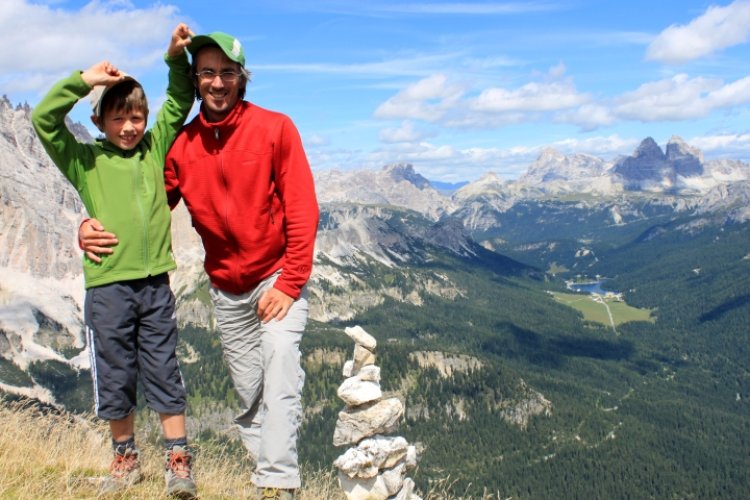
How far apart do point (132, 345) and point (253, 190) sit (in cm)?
316

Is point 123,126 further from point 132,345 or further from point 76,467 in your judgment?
point 76,467

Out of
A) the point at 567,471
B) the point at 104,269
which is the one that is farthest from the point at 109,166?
the point at 567,471

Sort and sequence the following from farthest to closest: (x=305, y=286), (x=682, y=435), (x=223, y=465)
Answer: (x=682, y=435) < (x=223, y=465) < (x=305, y=286)

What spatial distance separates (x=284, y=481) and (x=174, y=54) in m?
7.01

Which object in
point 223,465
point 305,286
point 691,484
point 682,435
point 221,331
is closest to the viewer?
point 305,286

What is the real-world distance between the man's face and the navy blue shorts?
2866mm

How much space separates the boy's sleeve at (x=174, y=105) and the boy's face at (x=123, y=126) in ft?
1.67

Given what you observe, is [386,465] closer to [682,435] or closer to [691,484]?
[691,484]

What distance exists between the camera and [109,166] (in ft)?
32.2

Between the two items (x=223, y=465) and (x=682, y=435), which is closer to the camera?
(x=223, y=465)

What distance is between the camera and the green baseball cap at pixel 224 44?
31.2 feet

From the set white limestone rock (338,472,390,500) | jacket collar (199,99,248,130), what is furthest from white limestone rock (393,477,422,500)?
jacket collar (199,99,248,130)

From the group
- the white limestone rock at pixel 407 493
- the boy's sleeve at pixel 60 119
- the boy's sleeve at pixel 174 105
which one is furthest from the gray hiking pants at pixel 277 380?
the white limestone rock at pixel 407 493

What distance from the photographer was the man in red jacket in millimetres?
9836
